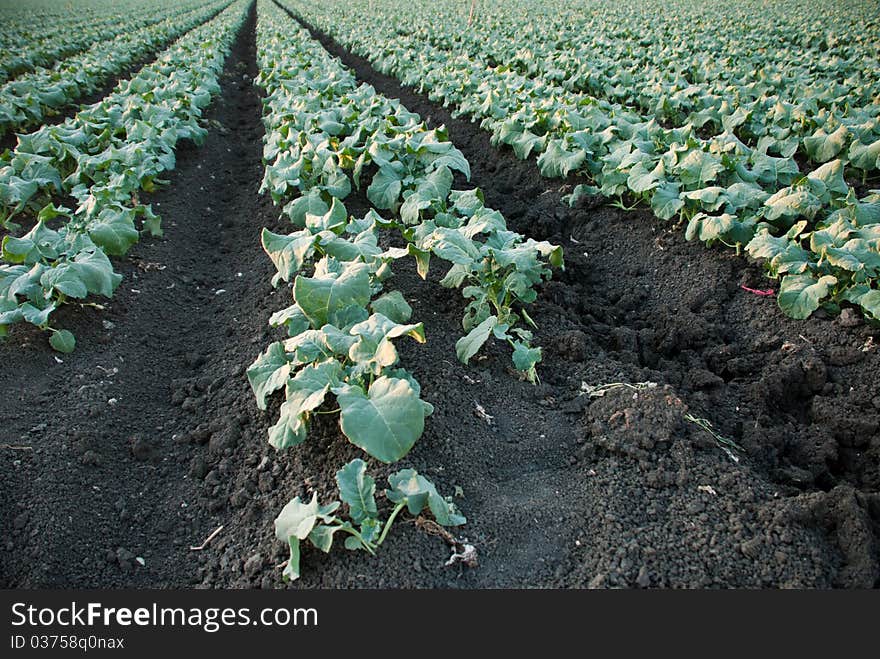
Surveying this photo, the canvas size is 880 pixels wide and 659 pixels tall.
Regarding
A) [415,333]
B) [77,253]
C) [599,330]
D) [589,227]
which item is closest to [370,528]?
[415,333]

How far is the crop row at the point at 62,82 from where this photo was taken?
8.30m

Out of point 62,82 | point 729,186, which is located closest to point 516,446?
point 729,186

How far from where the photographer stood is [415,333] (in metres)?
2.54

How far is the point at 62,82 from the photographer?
984 centimetres

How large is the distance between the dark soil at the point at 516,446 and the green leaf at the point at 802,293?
166mm

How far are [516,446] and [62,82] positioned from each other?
417 inches

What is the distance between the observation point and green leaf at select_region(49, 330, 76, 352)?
3493mm

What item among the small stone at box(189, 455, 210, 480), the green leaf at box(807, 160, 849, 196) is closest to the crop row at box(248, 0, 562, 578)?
the small stone at box(189, 455, 210, 480)

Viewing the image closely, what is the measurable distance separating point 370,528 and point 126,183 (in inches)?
170

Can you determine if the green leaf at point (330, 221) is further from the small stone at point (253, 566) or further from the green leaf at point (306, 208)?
the small stone at point (253, 566)

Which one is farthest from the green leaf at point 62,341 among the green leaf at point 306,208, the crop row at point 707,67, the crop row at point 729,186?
the crop row at point 707,67

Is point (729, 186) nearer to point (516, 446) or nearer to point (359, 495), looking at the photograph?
point (516, 446)

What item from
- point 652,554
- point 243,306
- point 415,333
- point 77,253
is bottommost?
point 243,306

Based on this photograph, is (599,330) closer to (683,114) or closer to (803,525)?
(803,525)
